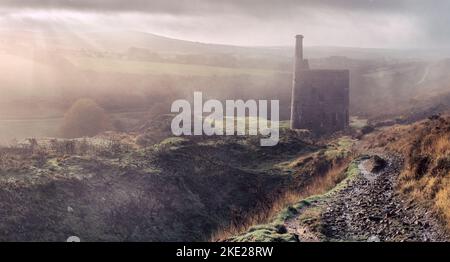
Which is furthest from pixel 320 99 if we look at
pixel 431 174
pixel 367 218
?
pixel 367 218

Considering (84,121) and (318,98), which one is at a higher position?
(318,98)

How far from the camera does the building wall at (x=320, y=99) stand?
36.7 metres

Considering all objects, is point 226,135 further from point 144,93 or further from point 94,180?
point 144,93

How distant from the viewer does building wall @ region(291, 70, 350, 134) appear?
3672 cm

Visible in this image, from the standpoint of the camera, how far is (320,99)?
3716 centimetres

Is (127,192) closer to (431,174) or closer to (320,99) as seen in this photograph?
(431,174)

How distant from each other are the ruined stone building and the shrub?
17751 mm

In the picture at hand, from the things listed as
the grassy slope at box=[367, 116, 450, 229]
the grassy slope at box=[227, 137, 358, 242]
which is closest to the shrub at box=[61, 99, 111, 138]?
the grassy slope at box=[227, 137, 358, 242]

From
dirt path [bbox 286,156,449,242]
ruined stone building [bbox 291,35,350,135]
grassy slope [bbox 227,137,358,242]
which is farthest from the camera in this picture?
ruined stone building [bbox 291,35,350,135]

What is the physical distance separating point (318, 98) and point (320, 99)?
0.20 meters

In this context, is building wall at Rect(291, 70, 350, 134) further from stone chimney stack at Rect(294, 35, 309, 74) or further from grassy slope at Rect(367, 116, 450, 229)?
grassy slope at Rect(367, 116, 450, 229)

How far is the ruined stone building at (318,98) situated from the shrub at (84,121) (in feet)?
58.2

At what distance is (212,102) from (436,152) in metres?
49.0
